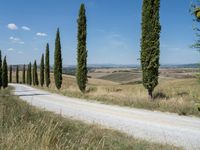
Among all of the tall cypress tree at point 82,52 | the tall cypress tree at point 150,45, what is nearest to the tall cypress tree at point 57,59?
the tall cypress tree at point 82,52

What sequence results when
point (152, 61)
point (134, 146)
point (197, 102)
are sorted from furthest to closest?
point (152, 61), point (134, 146), point (197, 102)

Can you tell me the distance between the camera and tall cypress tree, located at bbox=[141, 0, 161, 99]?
20.1 metres

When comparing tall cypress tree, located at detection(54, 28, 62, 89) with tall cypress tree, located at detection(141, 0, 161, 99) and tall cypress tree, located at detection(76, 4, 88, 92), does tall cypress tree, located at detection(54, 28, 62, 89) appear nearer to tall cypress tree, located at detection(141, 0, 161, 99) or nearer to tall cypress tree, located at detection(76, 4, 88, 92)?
tall cypress tree, located at detection(76, 4, 88, 92)

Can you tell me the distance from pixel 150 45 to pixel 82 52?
1379 centimetres

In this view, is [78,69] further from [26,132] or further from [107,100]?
[26,132]

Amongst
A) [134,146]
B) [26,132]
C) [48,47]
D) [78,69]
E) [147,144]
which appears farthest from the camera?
[48,47]

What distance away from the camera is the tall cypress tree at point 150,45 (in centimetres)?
2012

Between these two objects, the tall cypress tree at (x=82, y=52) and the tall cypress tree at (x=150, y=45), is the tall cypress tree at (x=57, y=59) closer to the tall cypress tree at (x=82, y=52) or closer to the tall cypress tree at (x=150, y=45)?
the tall cypress tree at (x=82, y=52)

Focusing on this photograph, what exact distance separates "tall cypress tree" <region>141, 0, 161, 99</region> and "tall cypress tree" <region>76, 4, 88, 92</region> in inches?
498

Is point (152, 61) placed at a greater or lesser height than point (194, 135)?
greater

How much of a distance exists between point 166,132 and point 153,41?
11.2 meters

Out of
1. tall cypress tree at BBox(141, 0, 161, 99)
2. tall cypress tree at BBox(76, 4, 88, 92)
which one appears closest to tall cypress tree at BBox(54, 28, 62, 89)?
tall cypress tree at BBox(76, 4, 88, 92)

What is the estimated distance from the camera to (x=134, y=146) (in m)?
7.23

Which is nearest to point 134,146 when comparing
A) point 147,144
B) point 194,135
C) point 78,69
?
point 147,144
